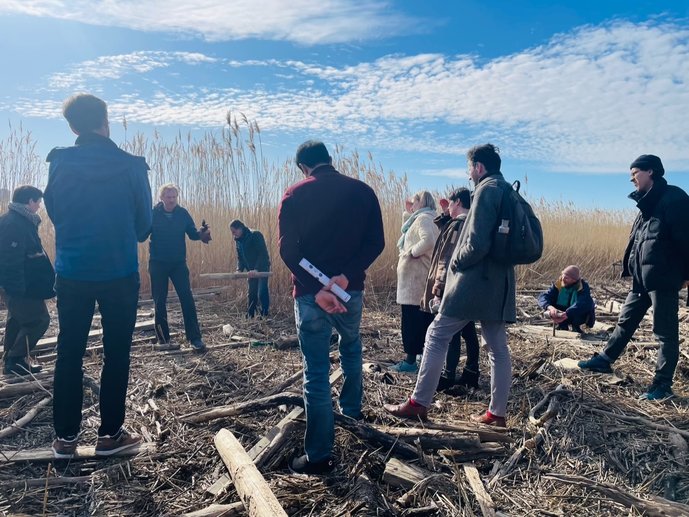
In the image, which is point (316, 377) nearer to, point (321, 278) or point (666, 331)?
point (321, 278)

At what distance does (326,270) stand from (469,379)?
209cm

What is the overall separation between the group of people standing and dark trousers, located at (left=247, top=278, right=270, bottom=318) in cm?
379

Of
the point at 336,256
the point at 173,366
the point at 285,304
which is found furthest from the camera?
the point at 285,304

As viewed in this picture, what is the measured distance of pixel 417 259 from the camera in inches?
193

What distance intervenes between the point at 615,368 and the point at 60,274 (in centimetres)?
452

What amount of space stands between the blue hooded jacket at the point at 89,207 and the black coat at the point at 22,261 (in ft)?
6.11

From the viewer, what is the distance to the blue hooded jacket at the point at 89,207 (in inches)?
114

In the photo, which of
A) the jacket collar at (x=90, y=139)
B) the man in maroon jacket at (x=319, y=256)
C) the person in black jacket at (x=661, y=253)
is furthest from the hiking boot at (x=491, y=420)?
the jacket collar at (x=90, y=139)

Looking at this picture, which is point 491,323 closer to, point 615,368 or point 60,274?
point 615,368

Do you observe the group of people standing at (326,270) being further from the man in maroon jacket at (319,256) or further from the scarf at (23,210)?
the scarf at (23,210)

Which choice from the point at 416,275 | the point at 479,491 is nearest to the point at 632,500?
the point at 479,491

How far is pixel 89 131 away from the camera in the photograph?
117 inches

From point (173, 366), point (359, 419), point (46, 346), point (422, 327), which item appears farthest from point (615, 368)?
point (46, 346)

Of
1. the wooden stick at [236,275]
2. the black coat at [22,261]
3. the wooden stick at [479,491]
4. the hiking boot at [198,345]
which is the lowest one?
the hiking boot at [198,345]
